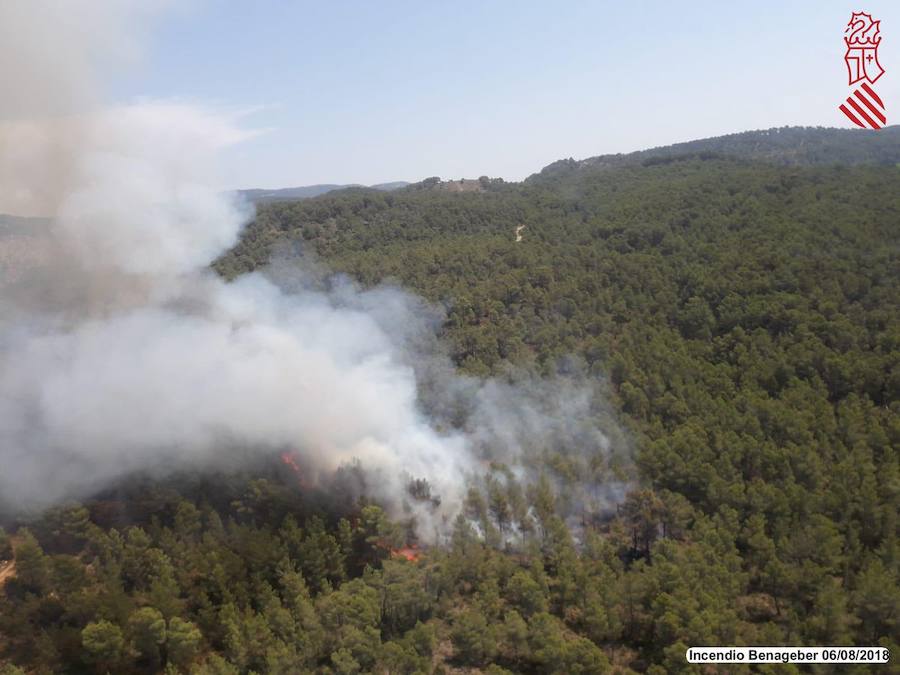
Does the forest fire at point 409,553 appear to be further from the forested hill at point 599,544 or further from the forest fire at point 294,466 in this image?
the forest fire at point 294,466

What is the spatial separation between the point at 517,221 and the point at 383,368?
67451 mm

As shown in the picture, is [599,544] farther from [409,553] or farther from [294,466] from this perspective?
[294,466]

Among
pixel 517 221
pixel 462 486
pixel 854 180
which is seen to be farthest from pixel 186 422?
pixel 854 180

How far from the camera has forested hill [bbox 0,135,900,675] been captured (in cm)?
2750

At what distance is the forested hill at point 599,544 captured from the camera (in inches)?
1083

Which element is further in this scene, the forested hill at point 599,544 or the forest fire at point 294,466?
the forest fire at point 294,466

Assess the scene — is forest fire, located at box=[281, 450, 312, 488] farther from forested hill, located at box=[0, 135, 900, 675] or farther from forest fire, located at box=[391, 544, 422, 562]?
forest fire, located at box=[391, 544, 422, 562]

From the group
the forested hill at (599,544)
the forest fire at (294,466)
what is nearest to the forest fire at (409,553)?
the forested hill at (599,544)

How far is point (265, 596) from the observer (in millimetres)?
30203

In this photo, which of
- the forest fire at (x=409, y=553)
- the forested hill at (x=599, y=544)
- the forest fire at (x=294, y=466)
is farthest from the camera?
the forest fire at (x=294, y=466)

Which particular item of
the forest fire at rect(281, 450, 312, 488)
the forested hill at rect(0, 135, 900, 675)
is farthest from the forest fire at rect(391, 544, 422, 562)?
the forest fire at rect(281, 450, 312, 488)

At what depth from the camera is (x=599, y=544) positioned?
33.8 m

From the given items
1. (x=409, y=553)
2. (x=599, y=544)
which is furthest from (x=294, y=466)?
(x=599, y=544)

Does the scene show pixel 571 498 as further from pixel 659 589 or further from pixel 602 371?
pixel 602 371
